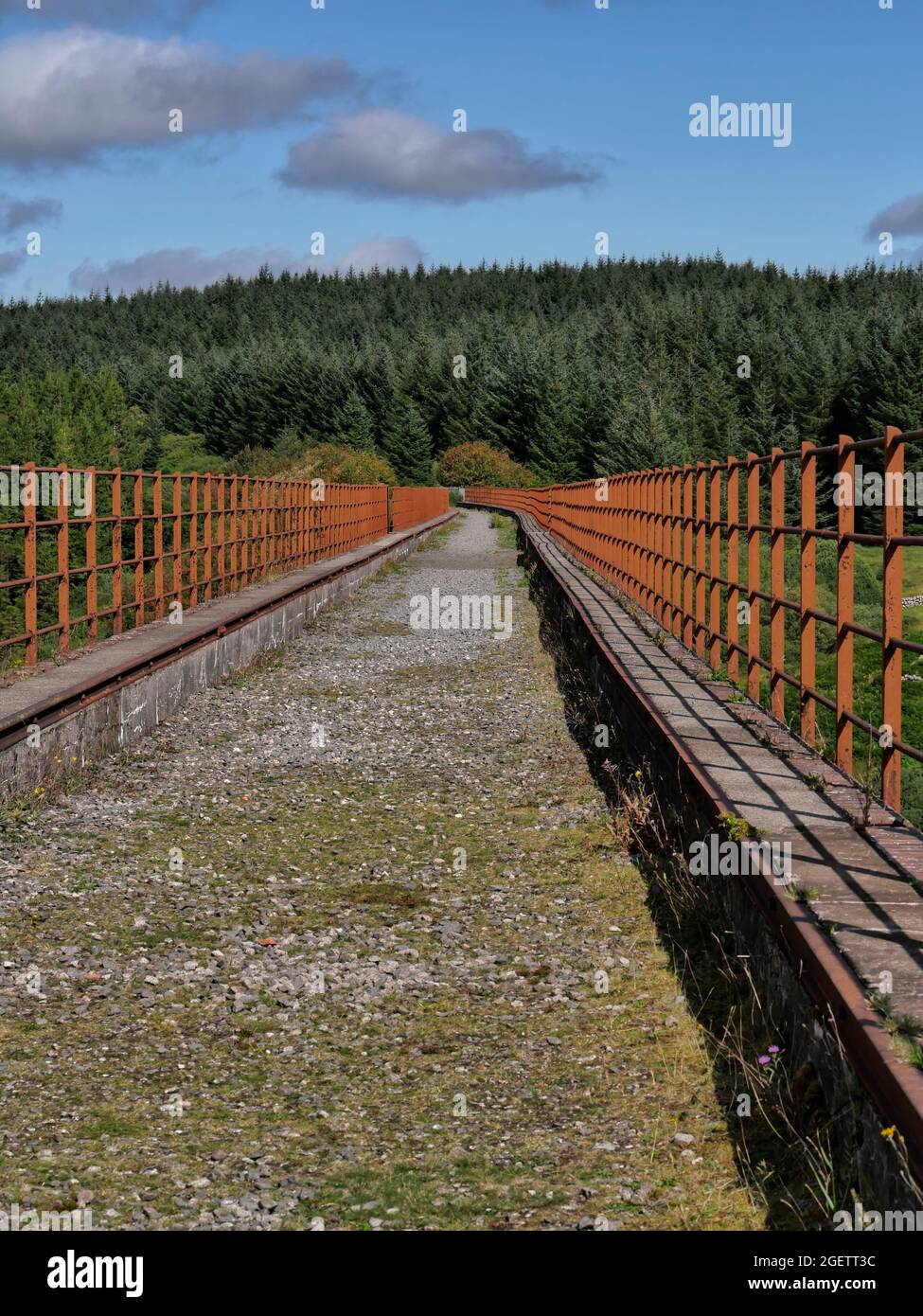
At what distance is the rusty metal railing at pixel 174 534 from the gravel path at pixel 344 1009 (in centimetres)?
235

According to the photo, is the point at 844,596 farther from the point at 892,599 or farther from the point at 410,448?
the point at 410,448

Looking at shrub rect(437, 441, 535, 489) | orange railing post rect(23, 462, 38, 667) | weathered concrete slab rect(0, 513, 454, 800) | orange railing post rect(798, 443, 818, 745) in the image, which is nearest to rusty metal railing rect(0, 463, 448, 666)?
orange railing post rect(23, 462, 38, 667)

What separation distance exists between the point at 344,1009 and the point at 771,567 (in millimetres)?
4428

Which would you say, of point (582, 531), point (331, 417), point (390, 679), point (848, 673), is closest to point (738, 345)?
point (331, 417)

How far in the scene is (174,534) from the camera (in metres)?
16.4

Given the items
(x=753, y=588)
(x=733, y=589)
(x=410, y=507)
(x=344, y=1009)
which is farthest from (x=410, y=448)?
(x=344, y=1009)

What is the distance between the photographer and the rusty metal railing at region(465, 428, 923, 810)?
19.6ft

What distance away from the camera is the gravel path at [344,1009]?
4160 mm

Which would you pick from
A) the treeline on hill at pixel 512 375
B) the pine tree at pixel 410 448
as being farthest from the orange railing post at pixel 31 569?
the pine tree at pixel 410 448

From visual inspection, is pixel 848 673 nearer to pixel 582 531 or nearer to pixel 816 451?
pixel 816 451

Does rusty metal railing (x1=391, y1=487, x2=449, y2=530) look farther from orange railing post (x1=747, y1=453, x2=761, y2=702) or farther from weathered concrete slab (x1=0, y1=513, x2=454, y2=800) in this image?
orange railing post (x1=747, y1=453, x2=761, y2=702)

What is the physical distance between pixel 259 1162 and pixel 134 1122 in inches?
19.4

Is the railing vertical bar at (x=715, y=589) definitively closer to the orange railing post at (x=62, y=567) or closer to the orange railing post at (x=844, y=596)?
the orange railing post at (x=844, y=596)
